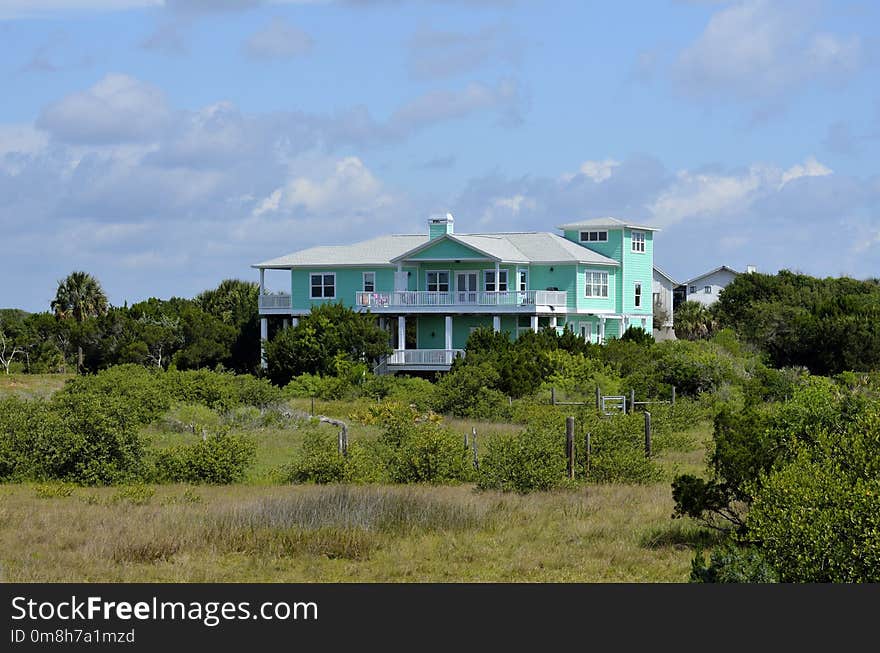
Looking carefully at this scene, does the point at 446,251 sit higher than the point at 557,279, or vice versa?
the point at 446,251

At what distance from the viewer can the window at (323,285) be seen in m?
56.2

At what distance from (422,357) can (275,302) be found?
8.08 metres

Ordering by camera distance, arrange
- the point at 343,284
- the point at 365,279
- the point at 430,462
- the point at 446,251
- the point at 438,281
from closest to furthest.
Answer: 1. the point at 430,462
2. the point at 446,251
3. the point at 438,281
4. the point at 365,279
5. the point at 343,284

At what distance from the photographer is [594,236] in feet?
194

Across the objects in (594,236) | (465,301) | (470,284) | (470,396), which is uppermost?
(594,236)

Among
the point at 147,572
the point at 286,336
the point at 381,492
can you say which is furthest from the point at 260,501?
the point at 286,336

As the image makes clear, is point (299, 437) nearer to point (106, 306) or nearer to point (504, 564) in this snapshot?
point (504, 564)

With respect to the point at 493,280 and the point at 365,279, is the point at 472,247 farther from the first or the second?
the point at 365,279

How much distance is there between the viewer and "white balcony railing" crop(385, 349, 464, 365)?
167 feet

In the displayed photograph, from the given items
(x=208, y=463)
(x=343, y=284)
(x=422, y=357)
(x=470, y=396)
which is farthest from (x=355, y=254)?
(x=208, y=463)

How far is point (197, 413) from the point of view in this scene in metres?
34.9

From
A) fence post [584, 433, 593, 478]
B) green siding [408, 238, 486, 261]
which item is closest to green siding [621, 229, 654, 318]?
green siding [408, 238, 486, 261]

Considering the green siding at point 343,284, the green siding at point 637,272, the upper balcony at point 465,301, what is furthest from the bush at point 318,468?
the green siding at point 637,272

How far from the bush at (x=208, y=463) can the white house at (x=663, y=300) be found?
49.8m
